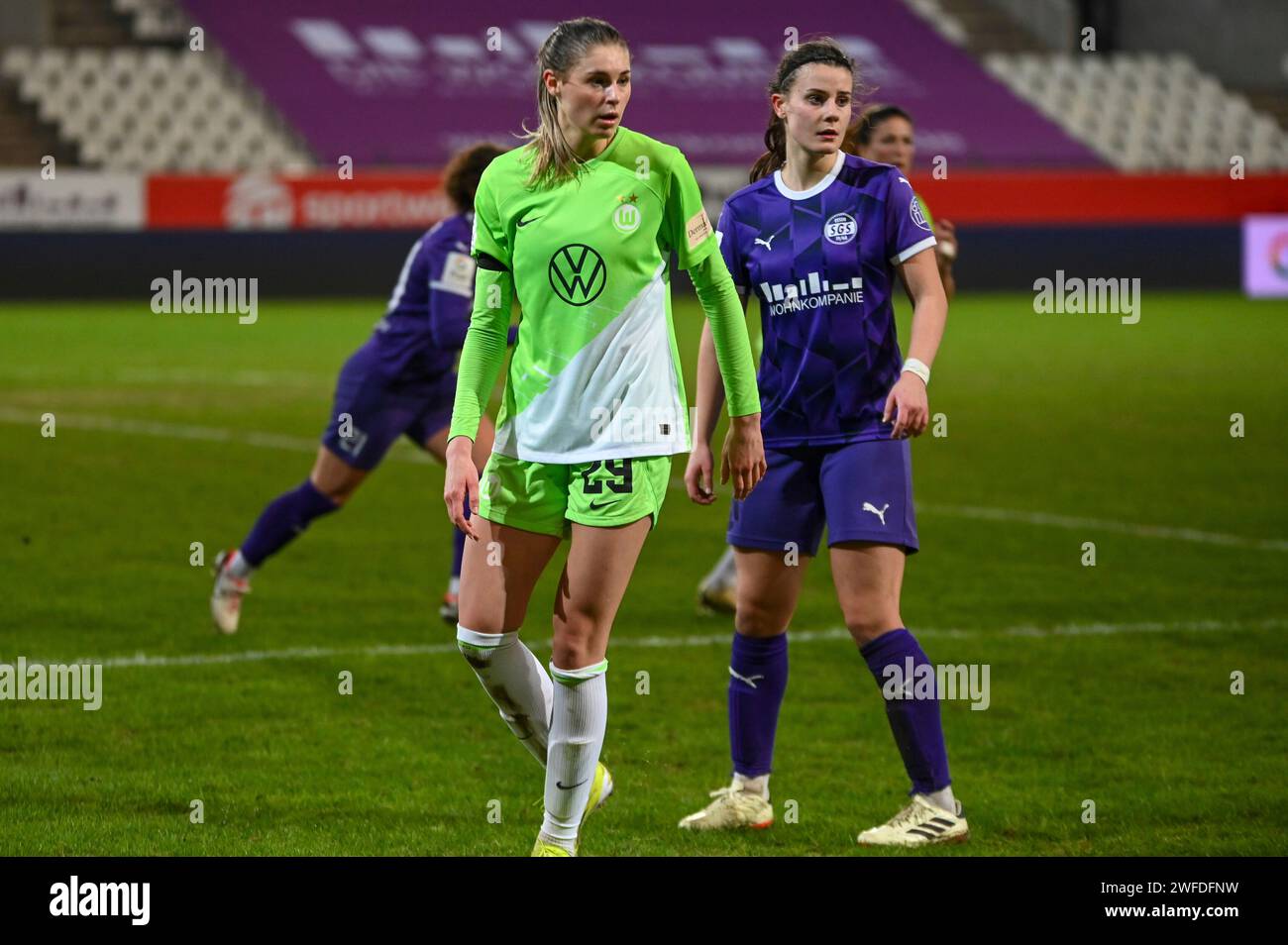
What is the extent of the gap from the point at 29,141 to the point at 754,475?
1088 inches

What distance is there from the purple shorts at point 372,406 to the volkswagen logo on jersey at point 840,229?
330cm

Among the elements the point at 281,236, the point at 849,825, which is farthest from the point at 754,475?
the point at 281,236

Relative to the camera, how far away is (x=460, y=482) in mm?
4371

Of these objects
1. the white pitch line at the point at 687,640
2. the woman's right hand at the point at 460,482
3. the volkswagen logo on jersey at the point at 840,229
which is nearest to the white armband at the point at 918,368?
the volkswagen logo on jersey at the point at 840,229

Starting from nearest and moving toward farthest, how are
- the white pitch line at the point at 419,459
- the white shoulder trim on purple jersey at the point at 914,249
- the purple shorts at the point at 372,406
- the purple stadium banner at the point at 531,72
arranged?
1. the white shoulder trim on purple jersey at the point at 914,249
2. the purple shorts at the point at 372,406
3. the white pitch line at the point at 419,459
4. the purple stadium banner at the point at 531,72

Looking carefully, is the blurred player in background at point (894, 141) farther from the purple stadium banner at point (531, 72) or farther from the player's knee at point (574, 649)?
the purple stadium banner at point (531, 72)

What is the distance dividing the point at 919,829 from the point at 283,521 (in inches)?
152

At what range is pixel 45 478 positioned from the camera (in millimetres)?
12109

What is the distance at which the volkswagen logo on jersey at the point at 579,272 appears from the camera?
4.38m

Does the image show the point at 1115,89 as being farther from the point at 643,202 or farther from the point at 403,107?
the point at 643,202

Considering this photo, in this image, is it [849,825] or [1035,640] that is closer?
[849,825]
